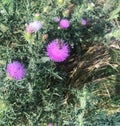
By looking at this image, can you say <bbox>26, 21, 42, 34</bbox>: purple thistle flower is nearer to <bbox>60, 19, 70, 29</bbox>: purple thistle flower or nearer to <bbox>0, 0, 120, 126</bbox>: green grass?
<bbox>0, 0, 120, 126</bbox>: green grass

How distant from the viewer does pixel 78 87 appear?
2637mm

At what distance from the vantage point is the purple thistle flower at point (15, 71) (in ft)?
6.63

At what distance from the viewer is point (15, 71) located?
80.0 inches

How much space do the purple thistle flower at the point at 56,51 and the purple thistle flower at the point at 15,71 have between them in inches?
9.3

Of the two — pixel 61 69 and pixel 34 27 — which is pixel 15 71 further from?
pixel 61 69

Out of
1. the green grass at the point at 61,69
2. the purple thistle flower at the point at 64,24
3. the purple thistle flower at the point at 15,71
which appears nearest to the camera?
the purple thistle flower at the point at 15,71

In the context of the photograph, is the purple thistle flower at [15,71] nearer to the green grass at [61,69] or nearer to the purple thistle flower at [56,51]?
the green grass at [61,69]

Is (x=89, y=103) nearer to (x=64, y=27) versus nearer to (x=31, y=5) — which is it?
(x=64, y=27)

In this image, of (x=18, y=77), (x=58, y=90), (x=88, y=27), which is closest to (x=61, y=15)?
(x=88, y=27)

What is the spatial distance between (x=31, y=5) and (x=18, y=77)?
673 mm

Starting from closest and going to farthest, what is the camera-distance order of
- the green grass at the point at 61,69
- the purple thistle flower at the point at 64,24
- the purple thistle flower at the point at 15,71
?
1. the purple thistle flower at the point at 15,71
2. the green grass at the point at 61,69
3. the purple thistle flower at the point at 64,24

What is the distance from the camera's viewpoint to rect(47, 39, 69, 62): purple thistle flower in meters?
2.25

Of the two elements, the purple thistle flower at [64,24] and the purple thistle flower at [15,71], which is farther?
the purple thistle flower at [64,24]

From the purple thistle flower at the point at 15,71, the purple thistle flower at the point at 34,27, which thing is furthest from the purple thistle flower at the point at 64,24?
the purple thistle flower at the point at 15,71
